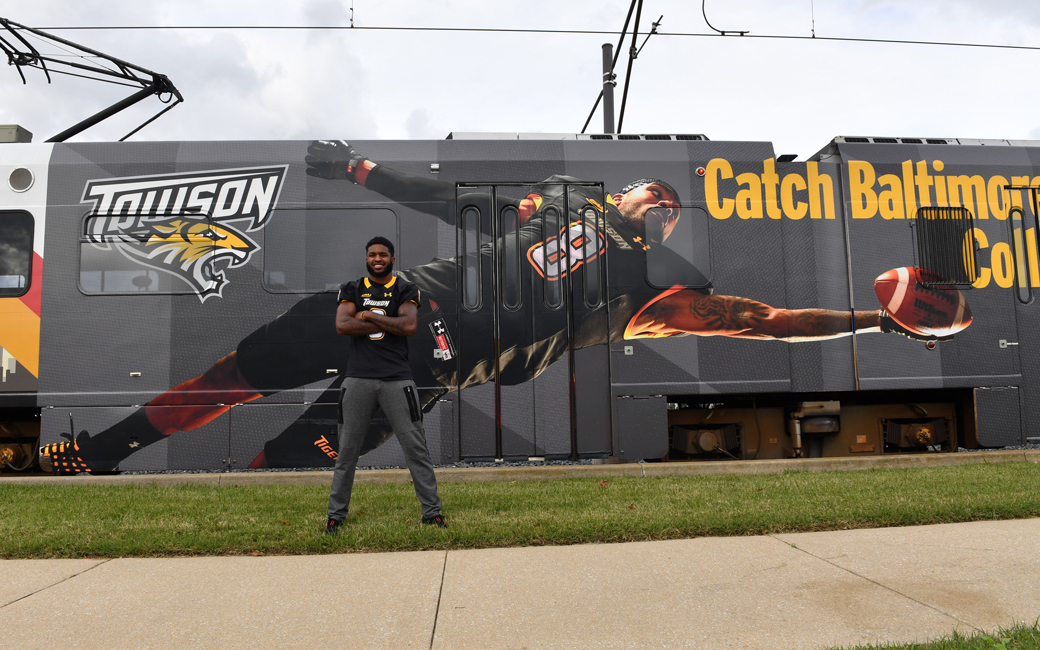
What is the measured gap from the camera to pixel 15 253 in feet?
23.2

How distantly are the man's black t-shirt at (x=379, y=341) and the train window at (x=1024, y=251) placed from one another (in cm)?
699

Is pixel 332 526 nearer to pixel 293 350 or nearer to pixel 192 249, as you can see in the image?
pixel 293 350

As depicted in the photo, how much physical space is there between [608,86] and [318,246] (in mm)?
7833

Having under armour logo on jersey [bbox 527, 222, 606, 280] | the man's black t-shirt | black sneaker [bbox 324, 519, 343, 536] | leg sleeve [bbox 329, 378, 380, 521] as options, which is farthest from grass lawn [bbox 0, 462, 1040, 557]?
under armour logo on jersey [bbox 527, 222, 606, 280]

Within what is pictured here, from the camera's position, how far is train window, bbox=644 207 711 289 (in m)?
7.31

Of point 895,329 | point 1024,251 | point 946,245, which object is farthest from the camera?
point 1024,251

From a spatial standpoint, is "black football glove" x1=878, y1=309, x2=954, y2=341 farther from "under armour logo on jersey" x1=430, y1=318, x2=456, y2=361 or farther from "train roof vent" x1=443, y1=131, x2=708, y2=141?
"under armour logo on jersey" x1=430, y1=318, x2=456, y2=361

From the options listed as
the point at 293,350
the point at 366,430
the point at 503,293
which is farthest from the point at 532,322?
the point at 366,430

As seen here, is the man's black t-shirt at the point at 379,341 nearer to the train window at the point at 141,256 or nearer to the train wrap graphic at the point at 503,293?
the train wrap graphic at the point at 503,293

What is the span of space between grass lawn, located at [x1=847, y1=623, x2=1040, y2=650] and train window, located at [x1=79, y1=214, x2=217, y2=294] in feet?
21.6

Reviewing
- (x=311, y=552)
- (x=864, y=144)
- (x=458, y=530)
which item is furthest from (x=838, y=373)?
(x=311, y=552)

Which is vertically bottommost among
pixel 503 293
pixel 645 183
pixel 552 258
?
pixel 503 293

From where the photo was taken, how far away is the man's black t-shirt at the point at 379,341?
4746 millimetres

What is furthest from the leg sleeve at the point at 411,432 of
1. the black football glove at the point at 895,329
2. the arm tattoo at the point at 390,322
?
the black football glove at the point at 895,329
